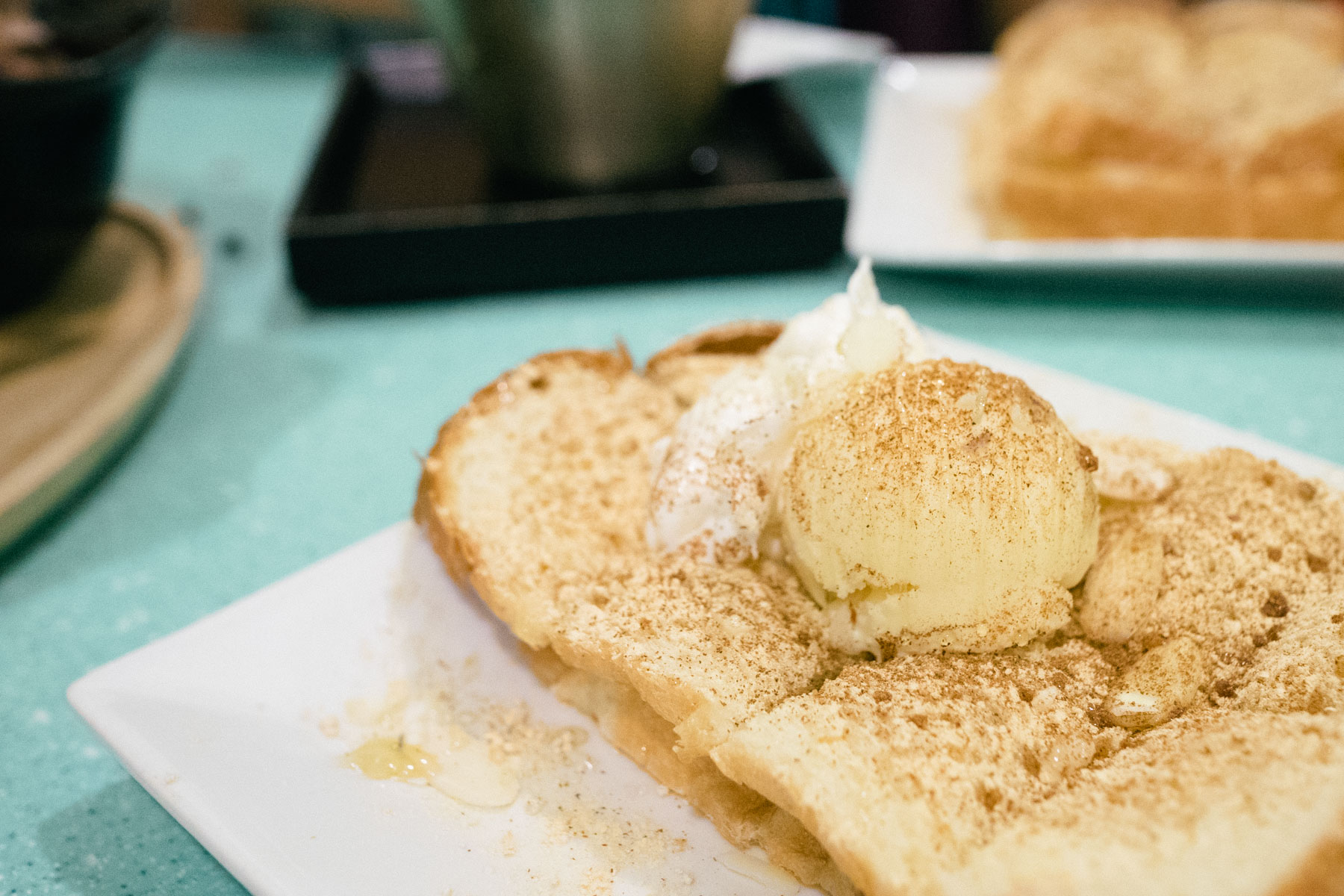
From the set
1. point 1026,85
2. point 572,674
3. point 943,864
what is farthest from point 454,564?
point 1026,85

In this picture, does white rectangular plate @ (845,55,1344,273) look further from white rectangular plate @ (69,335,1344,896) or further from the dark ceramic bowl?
the dark ceramic bowl

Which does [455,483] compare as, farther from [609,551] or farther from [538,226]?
[538,226]

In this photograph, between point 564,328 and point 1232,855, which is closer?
point 1232,855

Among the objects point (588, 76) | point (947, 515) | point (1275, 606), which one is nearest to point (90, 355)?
point (588, 76)

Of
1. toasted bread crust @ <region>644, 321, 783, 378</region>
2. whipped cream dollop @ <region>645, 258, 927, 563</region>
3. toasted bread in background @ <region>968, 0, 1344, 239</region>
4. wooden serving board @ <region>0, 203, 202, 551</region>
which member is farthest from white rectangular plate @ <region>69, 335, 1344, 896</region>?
toasted bread in background @ <region>968, 0, 1344, 239</region>

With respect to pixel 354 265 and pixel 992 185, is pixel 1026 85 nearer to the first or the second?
pixel 992 185

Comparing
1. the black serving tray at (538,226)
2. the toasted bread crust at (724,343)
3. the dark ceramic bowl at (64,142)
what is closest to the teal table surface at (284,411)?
the black serving tray at (538,226)

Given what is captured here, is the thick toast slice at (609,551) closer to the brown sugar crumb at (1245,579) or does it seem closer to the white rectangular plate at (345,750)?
the white rectangular plate at (345,750)
